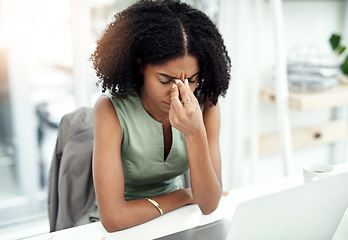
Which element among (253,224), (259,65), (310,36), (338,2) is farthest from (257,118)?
(253,224)

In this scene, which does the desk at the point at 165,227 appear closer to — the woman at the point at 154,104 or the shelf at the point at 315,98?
the woman at the point at 154,104

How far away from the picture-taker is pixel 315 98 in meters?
2.03

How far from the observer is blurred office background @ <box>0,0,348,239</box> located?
80.8 inches

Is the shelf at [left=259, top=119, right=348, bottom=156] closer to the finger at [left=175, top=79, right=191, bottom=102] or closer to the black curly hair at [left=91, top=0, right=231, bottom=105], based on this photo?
the black curly hair at [left=91, top=0, right=231, bottom=105]

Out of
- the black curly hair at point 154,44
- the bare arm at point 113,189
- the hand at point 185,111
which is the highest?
the black curly hair at point 154,44

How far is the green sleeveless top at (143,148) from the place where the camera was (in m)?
1.14

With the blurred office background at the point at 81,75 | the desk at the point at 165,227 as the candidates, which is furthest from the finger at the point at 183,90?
the blurred office background at the point at 81,75

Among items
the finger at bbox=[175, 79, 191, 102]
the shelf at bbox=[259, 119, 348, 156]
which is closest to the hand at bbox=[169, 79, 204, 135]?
the finger at bbox=[175, 79, 191, 102]

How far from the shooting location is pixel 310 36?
2523 mm

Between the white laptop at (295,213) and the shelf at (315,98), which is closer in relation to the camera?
the white laptop at (295,213)

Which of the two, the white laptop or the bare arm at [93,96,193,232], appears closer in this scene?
the white laptop

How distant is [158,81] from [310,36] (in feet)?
6.00

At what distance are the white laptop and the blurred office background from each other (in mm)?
1281

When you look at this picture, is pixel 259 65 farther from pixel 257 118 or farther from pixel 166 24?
pixel 166 24
